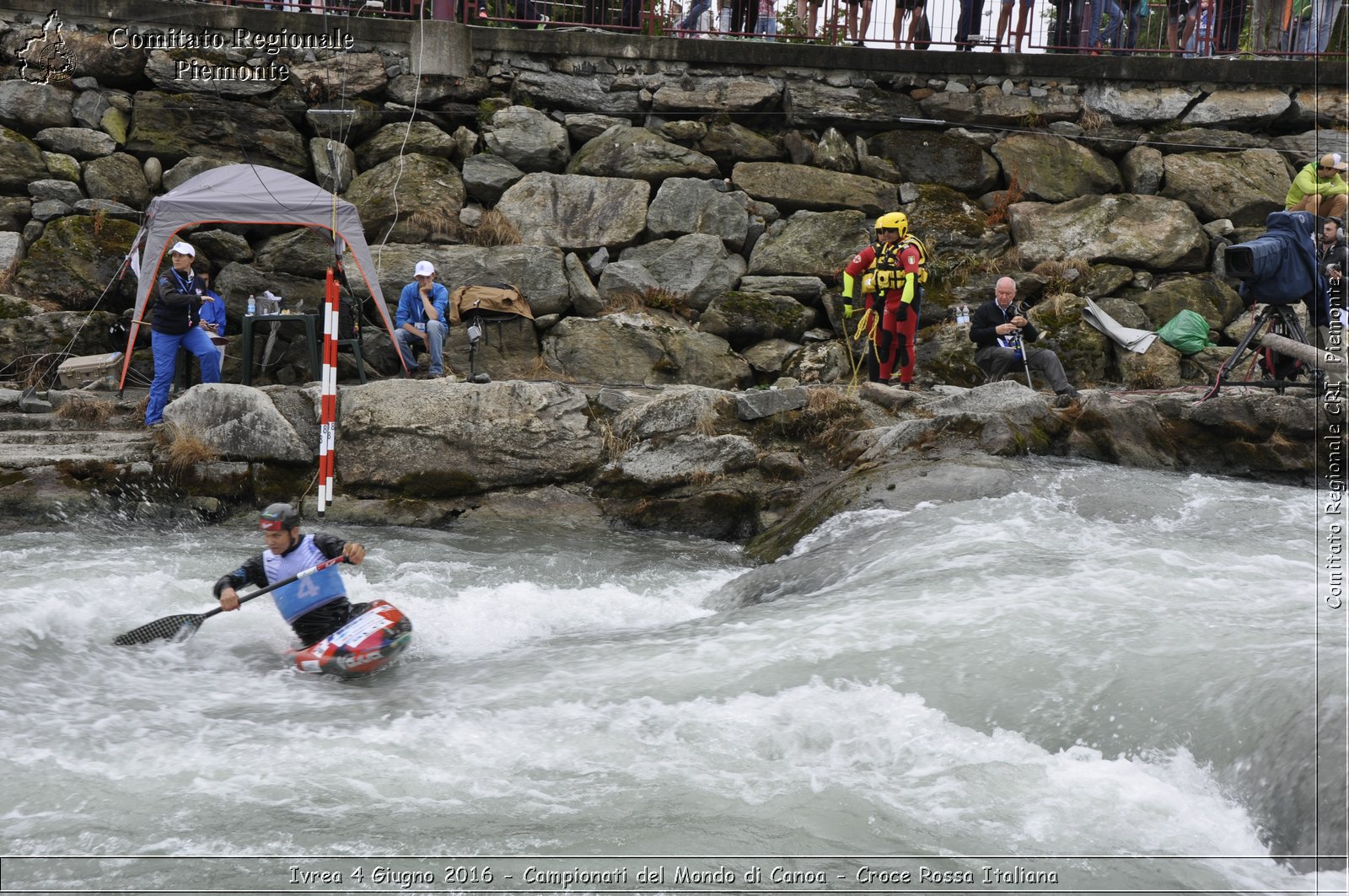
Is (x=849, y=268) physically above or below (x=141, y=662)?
above

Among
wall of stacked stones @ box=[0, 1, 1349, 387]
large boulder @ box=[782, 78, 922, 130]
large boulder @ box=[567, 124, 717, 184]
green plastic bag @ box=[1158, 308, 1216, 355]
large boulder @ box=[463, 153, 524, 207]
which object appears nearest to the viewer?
green plastic bag @ box=[1158, 308, 1216, 355]

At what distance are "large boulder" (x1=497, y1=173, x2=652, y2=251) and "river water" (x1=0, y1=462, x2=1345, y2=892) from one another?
6.89 m

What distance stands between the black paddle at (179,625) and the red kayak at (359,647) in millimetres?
384

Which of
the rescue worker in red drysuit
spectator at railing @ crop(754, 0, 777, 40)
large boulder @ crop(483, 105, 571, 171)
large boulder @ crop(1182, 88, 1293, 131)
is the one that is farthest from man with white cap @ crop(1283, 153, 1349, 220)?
large boulder @ crop(483, 105, 571, 171)

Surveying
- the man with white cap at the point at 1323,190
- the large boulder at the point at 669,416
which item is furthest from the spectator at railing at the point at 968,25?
the large boulder at the point at 669,416

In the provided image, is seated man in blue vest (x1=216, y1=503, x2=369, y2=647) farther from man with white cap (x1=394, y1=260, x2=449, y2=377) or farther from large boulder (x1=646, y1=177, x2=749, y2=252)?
large boulder (x1=646, y1=177, x2=749, y2=252)

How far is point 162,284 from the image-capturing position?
9.87 metres

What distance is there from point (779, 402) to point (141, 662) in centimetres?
575

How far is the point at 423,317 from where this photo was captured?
11195mm

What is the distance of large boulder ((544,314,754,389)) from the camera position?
12.0 metres

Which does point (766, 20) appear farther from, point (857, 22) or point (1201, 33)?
point (1201, 33)

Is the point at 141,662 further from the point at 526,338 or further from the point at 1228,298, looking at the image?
the point at 1228,298

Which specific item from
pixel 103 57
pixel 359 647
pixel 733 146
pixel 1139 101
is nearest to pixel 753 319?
pixel 733 146

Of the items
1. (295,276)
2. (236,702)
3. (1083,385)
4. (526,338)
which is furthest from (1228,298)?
(236,702)
